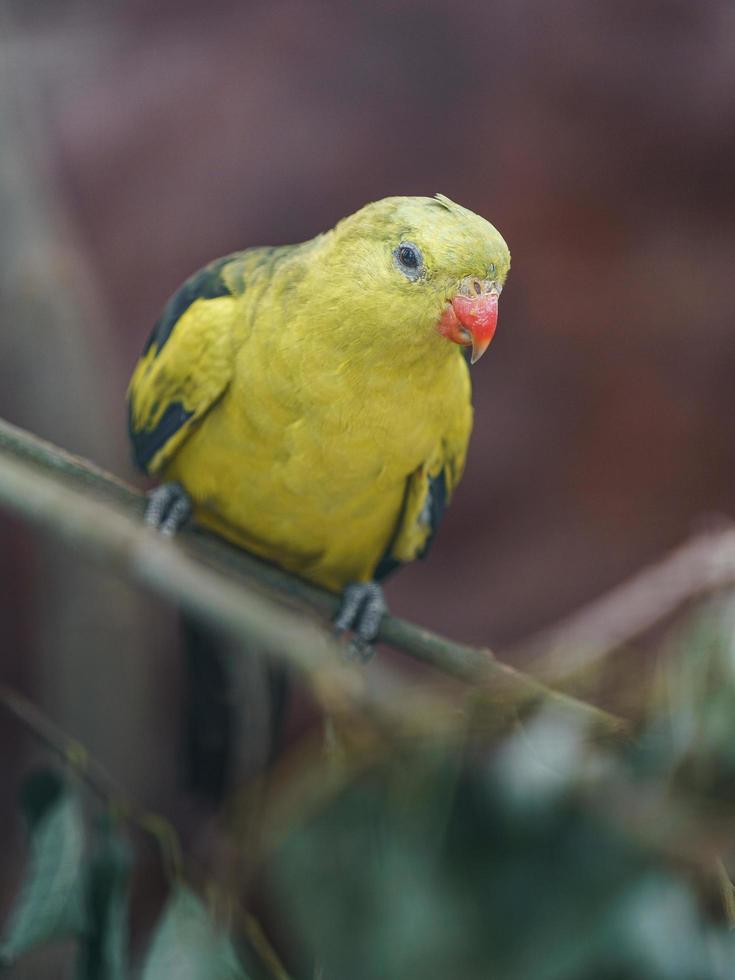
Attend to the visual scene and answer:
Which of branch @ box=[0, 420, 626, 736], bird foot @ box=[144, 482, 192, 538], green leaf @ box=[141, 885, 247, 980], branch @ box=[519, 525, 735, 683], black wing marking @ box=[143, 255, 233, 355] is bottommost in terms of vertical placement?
green leaf @ box=[141, 885, 247, 980]

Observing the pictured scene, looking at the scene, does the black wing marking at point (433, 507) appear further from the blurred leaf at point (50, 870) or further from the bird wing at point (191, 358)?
the blurred leaf at point (50, 870)

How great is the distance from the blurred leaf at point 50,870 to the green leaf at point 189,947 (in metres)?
0.08

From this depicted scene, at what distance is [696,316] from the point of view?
134 centimetres

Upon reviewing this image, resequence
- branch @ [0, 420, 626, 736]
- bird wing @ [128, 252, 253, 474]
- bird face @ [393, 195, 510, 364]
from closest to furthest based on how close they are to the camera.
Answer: bird face @ [393, 195, 510, 364]
branch @ [0, 420, 626, 736]
bird wing @ [128, 252, 253, 474]

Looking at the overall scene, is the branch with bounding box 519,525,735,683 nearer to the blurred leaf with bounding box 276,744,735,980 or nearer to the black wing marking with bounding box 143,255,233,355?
the blurred leaf with bounding box 276,744,735,980

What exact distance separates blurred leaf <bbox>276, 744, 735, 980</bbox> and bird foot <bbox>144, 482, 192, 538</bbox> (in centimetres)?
42

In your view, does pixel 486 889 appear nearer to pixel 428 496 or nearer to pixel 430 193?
pixel 428 496

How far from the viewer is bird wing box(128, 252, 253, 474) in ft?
3.01

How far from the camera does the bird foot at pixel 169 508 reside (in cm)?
92

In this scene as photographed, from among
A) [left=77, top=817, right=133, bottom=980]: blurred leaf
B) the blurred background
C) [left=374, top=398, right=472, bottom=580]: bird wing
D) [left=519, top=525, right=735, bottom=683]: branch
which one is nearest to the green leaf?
[left=77, top=817, right=133, bottom=980]: blurred leaf

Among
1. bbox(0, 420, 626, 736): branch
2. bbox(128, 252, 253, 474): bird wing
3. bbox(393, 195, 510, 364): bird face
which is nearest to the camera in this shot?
bbox(393, 195, 510, 364): bird face

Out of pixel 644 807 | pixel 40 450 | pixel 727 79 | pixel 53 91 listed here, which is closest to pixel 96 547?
pixel 40 450

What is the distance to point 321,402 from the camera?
853 millimetres

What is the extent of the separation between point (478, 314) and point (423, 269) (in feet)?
0.20
